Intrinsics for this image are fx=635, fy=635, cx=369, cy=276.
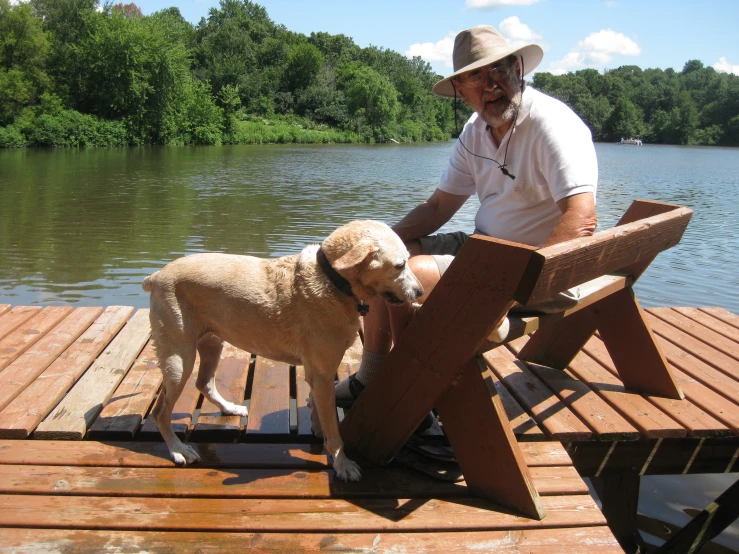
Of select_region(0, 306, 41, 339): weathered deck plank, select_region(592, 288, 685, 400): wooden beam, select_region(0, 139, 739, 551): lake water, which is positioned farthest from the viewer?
select_region(0, 139, 739, 551): lake water

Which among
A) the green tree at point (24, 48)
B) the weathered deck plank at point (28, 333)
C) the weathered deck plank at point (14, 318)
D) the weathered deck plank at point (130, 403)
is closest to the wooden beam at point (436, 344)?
the weathered deck plank at point (130, 403)

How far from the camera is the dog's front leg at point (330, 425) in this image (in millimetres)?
3400

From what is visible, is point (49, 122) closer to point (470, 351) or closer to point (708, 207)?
point (708, 207)

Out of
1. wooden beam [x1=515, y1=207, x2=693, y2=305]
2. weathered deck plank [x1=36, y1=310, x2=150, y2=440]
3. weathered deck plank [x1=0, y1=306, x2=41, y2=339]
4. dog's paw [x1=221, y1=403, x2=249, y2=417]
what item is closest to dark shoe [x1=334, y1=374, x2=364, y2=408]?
dog's paw [x1=221, y1=403, x2=249, y2=417]

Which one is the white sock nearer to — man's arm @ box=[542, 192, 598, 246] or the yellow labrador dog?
the yellow labrador dog

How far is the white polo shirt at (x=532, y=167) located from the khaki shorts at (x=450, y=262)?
0.27 m

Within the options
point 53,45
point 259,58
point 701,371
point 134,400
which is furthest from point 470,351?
point 259,58

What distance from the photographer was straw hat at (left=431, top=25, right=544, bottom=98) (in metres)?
3.81

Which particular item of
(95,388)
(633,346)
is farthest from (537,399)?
(95,388)

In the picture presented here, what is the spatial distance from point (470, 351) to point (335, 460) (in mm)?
1002

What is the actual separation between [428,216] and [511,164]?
830 mm

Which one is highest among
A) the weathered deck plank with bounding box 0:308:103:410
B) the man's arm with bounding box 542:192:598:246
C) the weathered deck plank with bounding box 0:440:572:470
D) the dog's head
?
the man's arm with bounding box 542:192:598:246

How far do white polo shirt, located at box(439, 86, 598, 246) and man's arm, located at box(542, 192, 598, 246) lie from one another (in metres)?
0.06

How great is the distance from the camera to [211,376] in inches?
160
